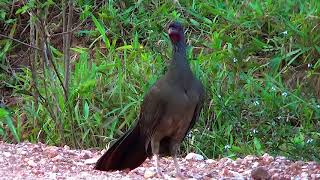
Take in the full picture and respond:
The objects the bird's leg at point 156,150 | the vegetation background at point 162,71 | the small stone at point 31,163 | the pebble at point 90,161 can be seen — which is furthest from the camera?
the vegetation background at point 162,71

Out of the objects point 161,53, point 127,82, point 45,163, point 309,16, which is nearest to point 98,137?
Answer: point 127,82

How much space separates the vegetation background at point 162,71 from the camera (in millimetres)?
7793

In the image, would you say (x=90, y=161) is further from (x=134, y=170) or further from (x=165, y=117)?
(x=165, y=117)

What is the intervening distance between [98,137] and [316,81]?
2370 millimetres

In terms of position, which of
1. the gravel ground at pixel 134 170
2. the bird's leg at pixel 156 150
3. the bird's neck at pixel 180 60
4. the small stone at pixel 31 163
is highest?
the bird's neck at pixel 180 60

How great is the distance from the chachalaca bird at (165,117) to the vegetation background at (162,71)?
1.18m

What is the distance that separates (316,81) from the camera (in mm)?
8836

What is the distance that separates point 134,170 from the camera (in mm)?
6012

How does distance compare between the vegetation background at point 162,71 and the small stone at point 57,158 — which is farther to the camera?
the vegetation background at point 162,71

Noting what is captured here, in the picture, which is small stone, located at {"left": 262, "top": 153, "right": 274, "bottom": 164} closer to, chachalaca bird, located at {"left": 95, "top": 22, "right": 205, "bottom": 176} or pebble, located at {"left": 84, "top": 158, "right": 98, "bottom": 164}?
chachalaca bird, located at {"left": 95, "top": 22, "right": 205, "bottom": 176}

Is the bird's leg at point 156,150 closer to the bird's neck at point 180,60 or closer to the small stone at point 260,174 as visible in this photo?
the bird's neck at point 180,60

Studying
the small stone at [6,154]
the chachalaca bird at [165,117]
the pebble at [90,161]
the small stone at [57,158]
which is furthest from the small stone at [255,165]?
the small stone at [6,154]

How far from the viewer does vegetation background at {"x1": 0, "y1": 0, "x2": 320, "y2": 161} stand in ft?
25.6

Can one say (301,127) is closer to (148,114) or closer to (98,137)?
(98,137)
